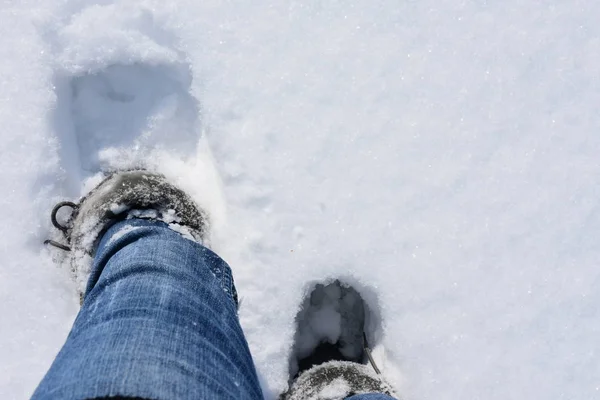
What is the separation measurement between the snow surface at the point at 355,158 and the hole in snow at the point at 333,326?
0.05 metres

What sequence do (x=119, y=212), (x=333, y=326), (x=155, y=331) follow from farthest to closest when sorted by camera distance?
(x=333, y=326)
(x=119, y=212)
(x=155, y=331)

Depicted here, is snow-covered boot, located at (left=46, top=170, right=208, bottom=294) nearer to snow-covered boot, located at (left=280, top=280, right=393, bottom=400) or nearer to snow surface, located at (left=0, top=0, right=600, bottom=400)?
snow surface, located at (left=0, top=0, right=600, bottom=400)

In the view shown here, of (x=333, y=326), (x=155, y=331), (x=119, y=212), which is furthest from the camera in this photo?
(x=333, y=326)

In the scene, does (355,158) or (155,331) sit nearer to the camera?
(155,331)

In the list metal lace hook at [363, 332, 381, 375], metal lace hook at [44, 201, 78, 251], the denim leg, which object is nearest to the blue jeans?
the denim leg

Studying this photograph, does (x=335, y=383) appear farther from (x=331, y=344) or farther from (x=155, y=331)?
(x=155, y=331)

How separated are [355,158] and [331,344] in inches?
18.5

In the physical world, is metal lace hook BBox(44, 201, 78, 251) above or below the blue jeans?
above

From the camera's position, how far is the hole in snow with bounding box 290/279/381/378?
1.21 meters

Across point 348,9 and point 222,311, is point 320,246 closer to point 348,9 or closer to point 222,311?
point 222,311

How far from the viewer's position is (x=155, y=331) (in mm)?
772

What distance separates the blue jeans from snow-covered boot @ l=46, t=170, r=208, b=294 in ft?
0.33

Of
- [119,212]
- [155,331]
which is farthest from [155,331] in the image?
[119,212]

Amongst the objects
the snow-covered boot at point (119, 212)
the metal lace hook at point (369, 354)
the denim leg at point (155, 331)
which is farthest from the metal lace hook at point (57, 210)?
the metal lace hook at point (369, 354)
